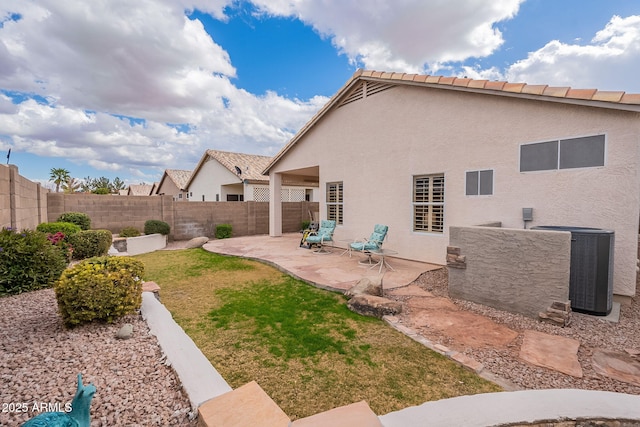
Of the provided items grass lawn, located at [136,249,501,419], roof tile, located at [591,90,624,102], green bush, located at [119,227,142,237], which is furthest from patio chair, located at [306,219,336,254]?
green bush, located at [119,227,142,237]

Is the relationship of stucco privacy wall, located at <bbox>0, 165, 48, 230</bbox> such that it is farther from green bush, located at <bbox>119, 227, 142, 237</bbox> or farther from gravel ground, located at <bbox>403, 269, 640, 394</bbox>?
gravel ground, located at <bbox>403, 269, 640, 394</bbox>

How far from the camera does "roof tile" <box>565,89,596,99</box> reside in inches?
188

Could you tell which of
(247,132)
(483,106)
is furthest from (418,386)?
(247,132)

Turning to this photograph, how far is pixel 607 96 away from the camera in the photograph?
4590 millimetres

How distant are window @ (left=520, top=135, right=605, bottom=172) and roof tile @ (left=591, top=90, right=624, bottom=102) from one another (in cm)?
66

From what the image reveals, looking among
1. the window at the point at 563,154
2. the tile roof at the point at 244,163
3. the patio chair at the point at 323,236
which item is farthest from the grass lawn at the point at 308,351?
the tile roof at the point at 244,163

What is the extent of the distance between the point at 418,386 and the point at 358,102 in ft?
28.3

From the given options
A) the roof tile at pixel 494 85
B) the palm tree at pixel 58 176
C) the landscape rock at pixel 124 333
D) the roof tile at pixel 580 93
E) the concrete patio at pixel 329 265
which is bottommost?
the concrete patio at pixel 329 265

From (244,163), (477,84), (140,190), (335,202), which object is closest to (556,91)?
(477,84)

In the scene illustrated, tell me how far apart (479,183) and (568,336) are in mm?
3732

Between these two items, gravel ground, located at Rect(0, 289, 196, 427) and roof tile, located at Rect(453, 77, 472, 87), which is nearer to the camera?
gravel ground, located at Rect(0, 289, 196, 427)

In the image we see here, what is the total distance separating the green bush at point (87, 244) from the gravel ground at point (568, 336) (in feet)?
29.0

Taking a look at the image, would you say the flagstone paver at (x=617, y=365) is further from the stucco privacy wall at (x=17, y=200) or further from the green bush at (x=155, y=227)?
the green bush at (x=155, y=227)

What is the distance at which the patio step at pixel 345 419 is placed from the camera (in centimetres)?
179
